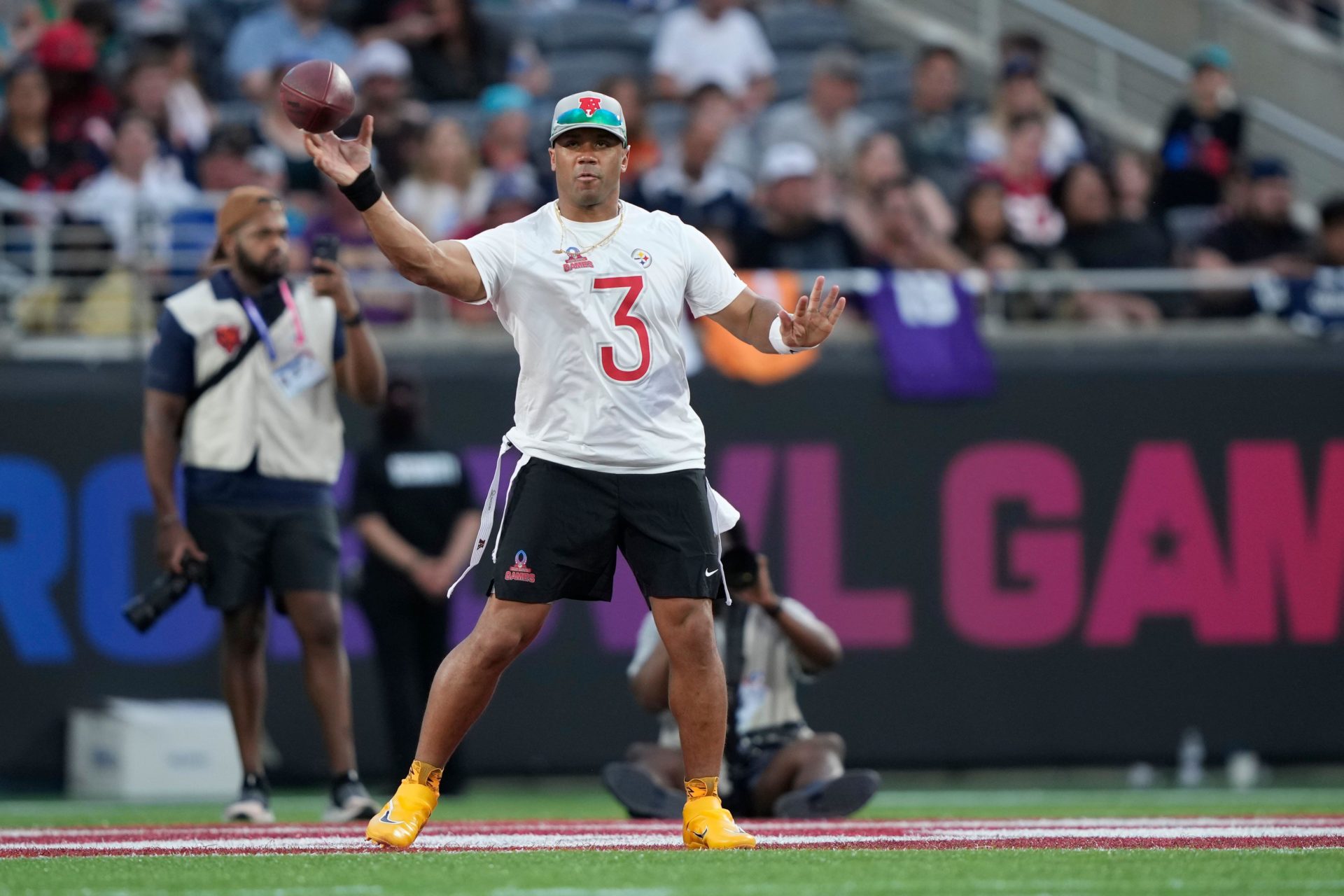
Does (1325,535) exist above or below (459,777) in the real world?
above

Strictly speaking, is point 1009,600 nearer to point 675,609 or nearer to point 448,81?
point 448,81

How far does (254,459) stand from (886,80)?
8.47 m

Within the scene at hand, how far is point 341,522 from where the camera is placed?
11.7 m

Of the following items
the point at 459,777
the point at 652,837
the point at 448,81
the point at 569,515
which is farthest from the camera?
the point at 448,81

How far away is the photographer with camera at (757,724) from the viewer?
7613 mm

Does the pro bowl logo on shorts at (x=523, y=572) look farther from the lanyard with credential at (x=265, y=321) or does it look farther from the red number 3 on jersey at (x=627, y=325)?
the lanyard with credential at (x=265, y=321)

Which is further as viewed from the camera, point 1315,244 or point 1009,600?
point 1315,244

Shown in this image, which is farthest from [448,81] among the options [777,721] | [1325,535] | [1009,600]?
[777,721]

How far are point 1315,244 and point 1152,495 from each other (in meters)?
2.19

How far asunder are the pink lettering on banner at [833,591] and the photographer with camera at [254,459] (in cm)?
426

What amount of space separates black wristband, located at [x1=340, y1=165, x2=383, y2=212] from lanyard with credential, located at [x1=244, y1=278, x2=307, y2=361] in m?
2.48

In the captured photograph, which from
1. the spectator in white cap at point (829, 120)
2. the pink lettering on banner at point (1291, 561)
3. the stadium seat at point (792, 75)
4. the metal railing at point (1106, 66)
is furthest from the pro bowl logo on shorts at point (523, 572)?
the metal railing at point (1106, 66)

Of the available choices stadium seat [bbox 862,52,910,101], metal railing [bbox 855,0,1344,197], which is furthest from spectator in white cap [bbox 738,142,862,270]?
metal railing [bbox 855,0,1344,197]

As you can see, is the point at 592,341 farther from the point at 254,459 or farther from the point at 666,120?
the point at 666,120
